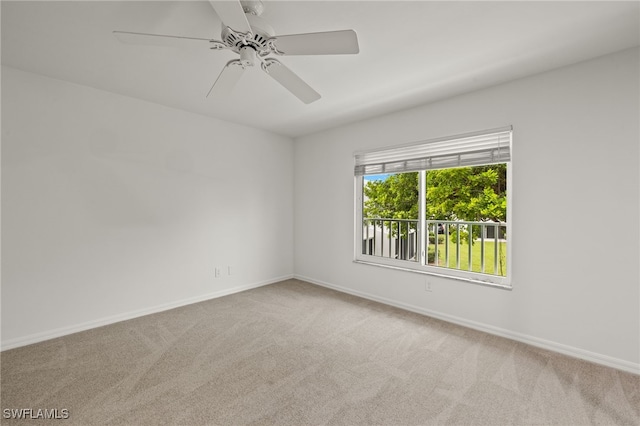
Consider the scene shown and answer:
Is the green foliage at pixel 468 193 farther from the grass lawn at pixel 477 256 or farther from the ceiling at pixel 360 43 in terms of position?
the ceiling at pixel 360 43

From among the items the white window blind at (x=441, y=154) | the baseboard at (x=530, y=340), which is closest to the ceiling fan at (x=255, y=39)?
the white window blind at (x=441, y=154)

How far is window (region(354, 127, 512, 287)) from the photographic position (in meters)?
2.98

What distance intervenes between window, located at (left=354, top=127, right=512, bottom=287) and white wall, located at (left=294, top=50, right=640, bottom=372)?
16cm

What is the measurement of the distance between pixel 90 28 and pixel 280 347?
109 inches

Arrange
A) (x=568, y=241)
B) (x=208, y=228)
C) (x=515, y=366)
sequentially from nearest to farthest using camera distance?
(x=515, y=366) → (x=568, y=241) → (x=208, y=228)

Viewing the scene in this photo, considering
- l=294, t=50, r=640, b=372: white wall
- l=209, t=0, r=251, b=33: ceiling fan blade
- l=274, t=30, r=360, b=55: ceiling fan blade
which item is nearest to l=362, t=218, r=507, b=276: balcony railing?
l=294, t=50, r=640, b=372: white wall

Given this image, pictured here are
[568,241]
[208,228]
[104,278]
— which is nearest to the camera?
[568,241]

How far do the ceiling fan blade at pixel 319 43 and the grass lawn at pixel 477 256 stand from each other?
8.67 ft

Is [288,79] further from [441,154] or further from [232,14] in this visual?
[441,154]

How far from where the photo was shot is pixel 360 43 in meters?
2.11

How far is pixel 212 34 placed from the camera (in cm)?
203

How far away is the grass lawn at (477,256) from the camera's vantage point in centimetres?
313

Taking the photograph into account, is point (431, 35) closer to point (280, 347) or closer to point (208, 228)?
point (280, 347)

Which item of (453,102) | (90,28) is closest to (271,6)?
(90,28)
